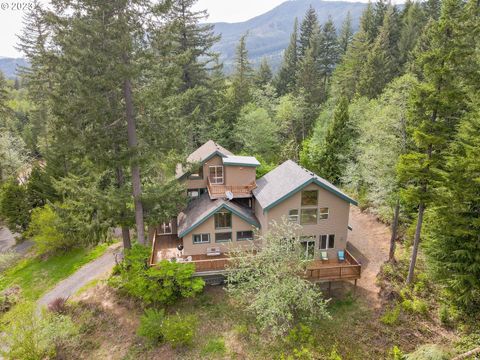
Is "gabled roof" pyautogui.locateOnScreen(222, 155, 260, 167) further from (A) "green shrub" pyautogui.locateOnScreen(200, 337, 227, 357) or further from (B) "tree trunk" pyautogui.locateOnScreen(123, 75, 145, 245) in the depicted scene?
(A) "green shrub" pyautogui.locateOnScreen(200, 337, 227, 357)

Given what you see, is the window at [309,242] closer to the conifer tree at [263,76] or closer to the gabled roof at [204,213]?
the gabled roof at [204,213]

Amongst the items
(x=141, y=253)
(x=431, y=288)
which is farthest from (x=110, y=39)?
(x=431, y=288)

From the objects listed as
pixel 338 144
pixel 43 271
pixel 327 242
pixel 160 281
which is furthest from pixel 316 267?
pixel 43 271

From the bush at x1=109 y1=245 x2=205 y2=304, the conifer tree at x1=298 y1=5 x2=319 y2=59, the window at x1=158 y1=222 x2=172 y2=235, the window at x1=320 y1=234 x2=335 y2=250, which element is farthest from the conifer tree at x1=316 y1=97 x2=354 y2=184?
the conifer tree at x1=298 y1=5 x2=319 y2=59

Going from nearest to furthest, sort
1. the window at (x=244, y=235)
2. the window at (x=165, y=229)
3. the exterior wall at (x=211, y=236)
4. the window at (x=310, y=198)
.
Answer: the window at (x=310, y=198), the exterior wall at (x=211, y=236), the window at (x=244, y=235), the window at (x=165, y=229)

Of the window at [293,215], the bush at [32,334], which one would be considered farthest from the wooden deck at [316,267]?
the bush at [32,334]

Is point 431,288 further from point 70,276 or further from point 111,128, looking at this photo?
point 70,276
